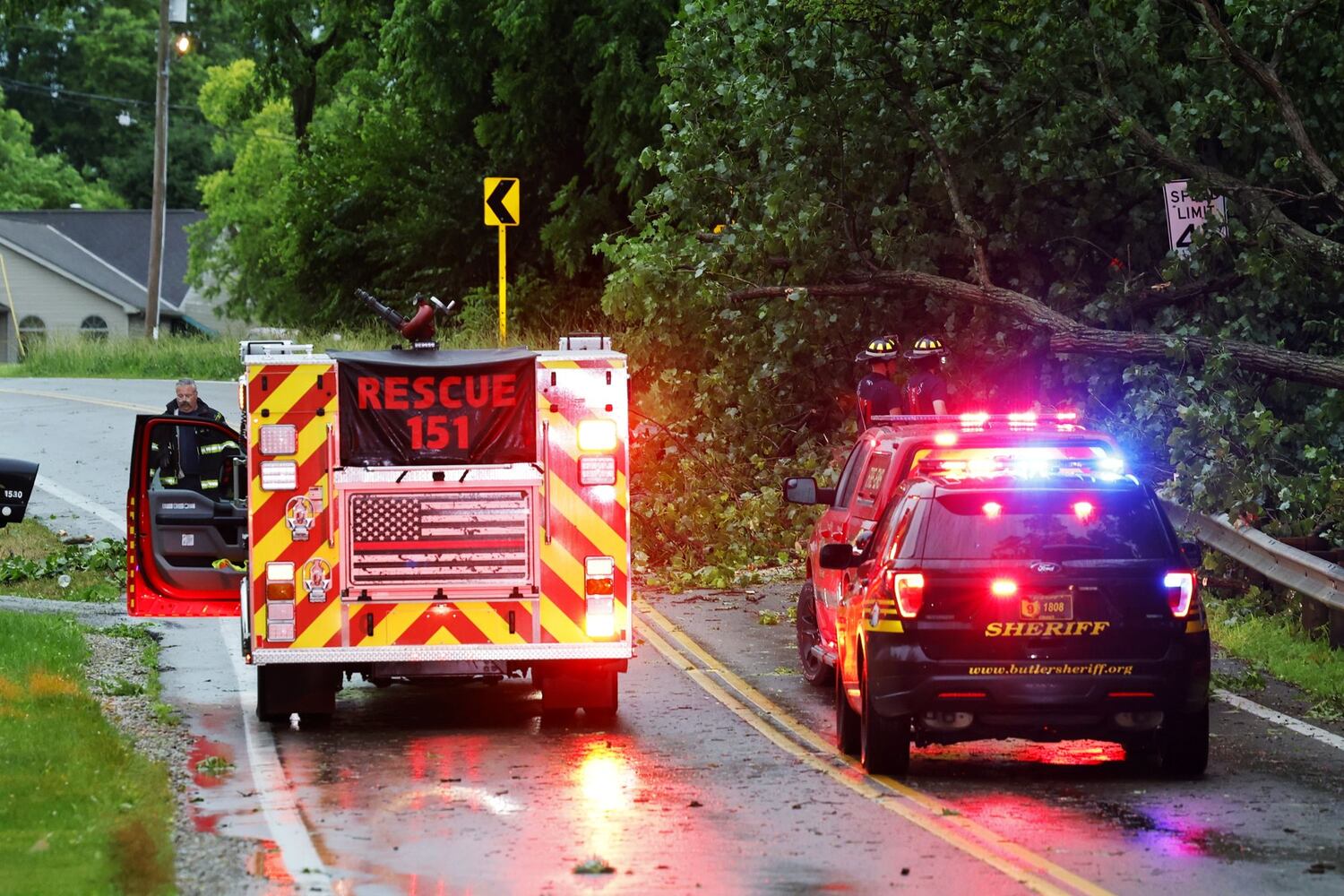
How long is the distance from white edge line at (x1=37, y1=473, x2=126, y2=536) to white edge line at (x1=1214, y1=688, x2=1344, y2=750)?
538 inches

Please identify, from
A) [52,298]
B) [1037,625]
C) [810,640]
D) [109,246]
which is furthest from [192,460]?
[109,246]

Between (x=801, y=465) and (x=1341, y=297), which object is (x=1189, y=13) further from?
(x=801, y=465)

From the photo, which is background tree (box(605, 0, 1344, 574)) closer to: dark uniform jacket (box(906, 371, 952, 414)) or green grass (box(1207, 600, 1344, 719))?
green grass (box(1207, 600, 1344, 719))

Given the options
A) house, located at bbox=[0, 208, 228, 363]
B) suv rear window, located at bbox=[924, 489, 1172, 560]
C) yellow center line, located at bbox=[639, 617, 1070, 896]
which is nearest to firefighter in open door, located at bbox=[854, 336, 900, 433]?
yellow center line, located at bbox=[639, 617, 1070, 896]

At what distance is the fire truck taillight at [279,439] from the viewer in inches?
511

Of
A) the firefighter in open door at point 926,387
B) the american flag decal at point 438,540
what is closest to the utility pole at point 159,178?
the firefighter in open door at point 926,387

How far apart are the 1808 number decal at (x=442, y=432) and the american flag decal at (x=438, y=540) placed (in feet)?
1.27

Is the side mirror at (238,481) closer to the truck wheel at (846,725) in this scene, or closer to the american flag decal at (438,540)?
the american flag decal at (438,540)

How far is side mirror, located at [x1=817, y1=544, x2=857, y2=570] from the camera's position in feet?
38.6

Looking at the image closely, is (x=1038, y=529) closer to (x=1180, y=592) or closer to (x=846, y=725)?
(x=1180, y=592)

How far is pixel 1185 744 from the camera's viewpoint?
1088 cm

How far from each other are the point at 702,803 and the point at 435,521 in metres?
3.31

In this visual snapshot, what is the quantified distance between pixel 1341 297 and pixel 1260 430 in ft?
10.5

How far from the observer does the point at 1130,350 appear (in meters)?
19.1
